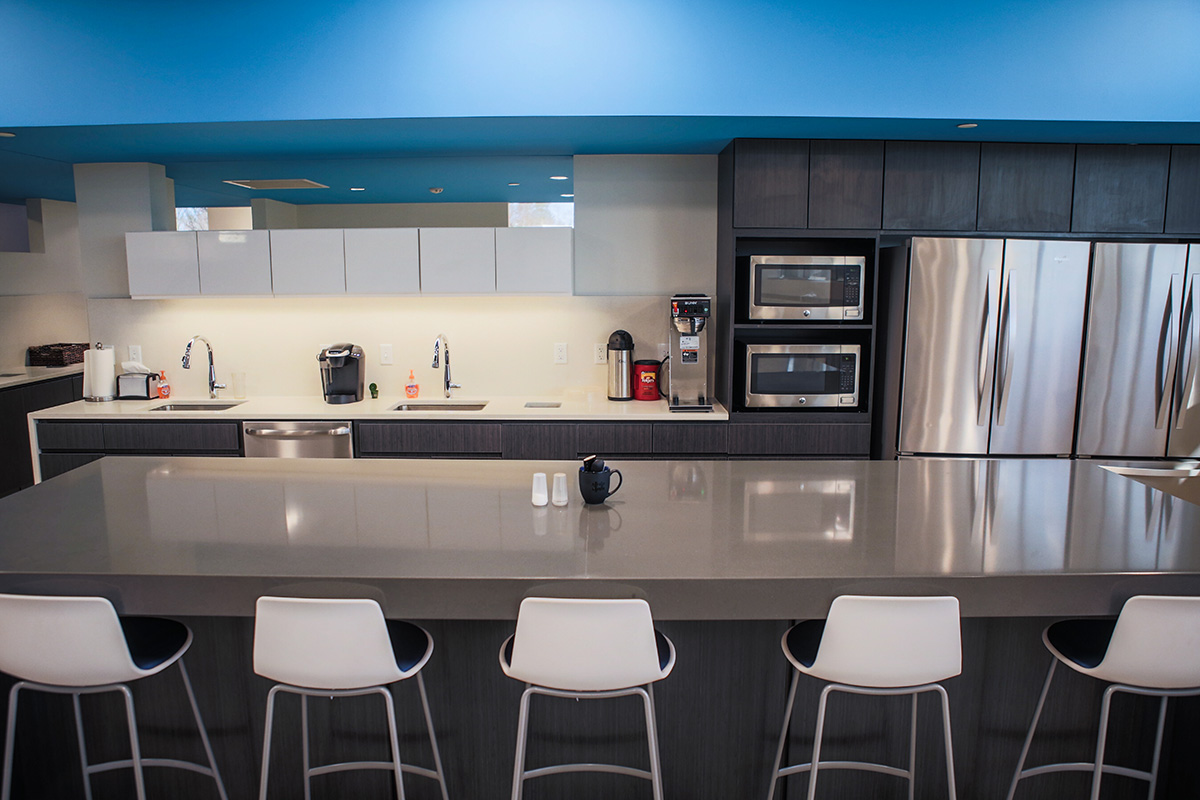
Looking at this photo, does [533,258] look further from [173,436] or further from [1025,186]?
[1025,186]

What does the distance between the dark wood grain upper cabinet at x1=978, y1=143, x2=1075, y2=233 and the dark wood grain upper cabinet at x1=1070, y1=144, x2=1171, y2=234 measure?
7 cm

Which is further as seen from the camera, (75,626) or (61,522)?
→ (61,522)

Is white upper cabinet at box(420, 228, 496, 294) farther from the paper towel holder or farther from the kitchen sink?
the paper towel holder

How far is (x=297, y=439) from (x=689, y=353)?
2064mm

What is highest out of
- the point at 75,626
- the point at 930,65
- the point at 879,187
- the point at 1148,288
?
the point at 930,65

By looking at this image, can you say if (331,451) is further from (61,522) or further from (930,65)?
(930,65)

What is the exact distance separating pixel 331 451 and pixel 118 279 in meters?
1.77

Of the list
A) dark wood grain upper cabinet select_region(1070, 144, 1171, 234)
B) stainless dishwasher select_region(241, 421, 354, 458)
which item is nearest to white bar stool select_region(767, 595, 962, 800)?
stainless dishwasher select_region(241, 421, 354, 458)

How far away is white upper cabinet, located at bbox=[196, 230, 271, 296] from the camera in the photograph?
4.11 meters

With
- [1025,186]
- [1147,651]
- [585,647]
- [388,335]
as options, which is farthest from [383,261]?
[1147,651]

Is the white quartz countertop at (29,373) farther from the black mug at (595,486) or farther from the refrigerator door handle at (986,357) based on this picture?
the refrigerator door handle at (986,357)

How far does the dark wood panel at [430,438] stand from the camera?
12.6 ft

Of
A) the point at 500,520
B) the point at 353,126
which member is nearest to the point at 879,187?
the point at 353,126

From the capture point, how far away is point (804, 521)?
2.04 metres
